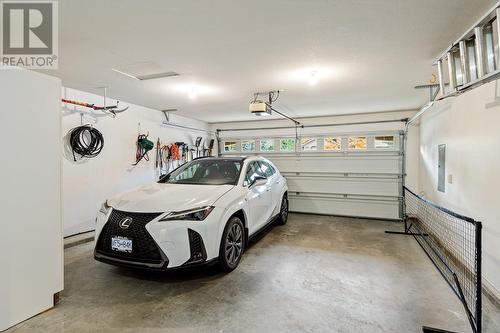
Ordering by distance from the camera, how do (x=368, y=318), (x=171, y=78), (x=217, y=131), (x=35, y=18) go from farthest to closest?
(x=217, y=131) < (x=171, y=78) < (x=368, y=318) < (x=35, y=18)

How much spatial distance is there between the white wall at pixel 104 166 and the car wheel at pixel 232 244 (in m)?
2.79

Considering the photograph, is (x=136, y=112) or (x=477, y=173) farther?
(x=136, y=112)

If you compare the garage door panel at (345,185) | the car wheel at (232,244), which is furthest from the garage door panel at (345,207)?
the car wheel at (232,244)

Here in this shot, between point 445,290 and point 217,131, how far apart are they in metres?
6.47

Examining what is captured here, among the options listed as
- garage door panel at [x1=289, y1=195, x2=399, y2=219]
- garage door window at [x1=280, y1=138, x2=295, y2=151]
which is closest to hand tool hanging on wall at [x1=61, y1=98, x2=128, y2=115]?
garage door window at [x1=280, y1=138, x2=295, y2=151]

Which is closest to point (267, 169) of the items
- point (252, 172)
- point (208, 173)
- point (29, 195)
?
point (252, 172)

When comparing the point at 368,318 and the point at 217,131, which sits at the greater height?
the point at 217,131

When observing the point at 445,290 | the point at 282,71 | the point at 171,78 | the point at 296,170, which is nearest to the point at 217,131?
the point at 296,170

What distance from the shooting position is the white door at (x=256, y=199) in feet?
12.2

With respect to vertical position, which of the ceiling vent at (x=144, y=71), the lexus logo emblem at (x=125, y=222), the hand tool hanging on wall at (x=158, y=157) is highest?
the ceiling vent at (x=144, y=71)

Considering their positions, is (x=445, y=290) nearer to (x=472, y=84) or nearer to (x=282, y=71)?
(x=472, y=84)

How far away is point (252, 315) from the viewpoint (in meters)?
2.28

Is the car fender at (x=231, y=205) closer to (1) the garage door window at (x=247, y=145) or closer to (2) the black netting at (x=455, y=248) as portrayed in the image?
(2) the black netting at (x=455, y=248)

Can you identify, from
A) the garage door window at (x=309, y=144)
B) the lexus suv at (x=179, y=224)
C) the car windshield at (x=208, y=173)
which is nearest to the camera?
the lexus suv at (x=179, y=224)
